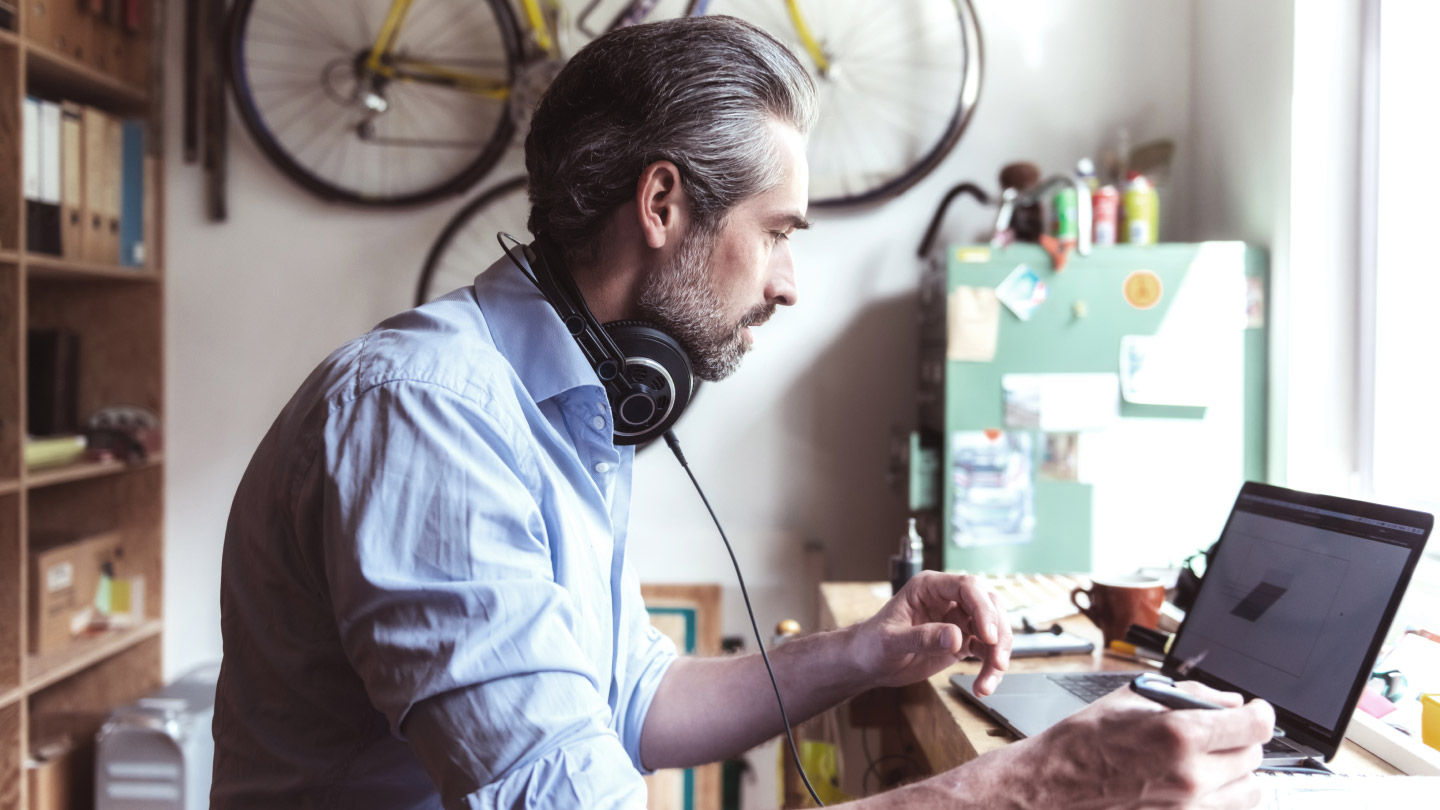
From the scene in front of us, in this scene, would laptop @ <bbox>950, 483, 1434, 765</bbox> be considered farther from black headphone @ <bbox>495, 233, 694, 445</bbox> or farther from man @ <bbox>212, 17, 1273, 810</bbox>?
black headphone @ <bbox>495, 233, 694, 445</bbox>

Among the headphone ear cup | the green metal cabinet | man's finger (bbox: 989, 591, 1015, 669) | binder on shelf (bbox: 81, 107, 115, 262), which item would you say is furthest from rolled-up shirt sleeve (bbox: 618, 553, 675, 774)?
binder on shelf (bbox: 81, 107, 115, 262)

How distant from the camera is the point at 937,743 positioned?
1133 mm

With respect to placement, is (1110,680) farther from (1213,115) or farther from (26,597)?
(26,597)

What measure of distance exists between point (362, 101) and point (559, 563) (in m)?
2.02

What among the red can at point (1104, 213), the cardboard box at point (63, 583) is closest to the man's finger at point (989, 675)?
the red can at point (1104, 213)

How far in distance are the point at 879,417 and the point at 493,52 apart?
53.3 inches

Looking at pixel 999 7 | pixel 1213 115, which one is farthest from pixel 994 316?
pixel 999 7

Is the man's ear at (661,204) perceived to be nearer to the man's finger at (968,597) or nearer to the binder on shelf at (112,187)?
the man's finger at (968,597)

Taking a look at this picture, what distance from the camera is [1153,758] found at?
2.17 ft

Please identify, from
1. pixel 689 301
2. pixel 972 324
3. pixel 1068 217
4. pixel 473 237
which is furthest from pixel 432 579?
pixel 473 237

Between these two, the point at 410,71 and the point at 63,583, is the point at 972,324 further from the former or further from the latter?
the point at 63,583

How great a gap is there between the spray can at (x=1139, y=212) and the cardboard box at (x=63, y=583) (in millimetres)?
2493

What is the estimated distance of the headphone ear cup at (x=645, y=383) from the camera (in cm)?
96

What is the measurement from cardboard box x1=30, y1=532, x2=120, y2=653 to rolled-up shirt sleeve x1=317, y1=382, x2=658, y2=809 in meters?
1.92
